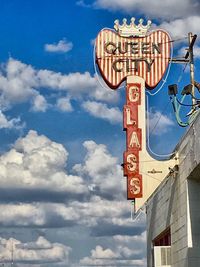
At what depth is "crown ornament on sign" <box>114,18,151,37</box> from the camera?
1379 inches

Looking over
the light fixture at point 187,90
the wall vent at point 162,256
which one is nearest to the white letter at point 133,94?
the light fixture at point 187,90

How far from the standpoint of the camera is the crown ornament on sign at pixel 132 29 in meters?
35.0

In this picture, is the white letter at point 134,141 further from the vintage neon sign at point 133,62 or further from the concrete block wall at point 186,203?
the concrete block wall at point 186,203

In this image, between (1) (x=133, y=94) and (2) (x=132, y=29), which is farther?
(2) (x=132, y=29)

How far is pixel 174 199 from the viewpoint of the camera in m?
27.8

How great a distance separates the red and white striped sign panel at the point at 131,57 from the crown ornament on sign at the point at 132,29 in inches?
10.6

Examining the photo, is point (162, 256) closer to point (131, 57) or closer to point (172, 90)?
point (172, 90)

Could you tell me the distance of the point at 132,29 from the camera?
1389 inches

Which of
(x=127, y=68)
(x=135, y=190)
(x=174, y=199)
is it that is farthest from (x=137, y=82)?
(x=174, y=199)

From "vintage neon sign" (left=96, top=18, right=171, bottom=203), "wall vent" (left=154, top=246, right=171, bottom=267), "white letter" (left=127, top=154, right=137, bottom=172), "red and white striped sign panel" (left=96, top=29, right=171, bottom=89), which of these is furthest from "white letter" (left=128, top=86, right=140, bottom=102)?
"wall vent" (left=154, top=246, right=171, bottom=267)

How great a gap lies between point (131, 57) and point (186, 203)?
A: 11251 mm

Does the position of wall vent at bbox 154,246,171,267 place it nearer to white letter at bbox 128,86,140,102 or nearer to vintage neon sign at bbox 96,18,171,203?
vintage neon sign at bbox 96,18,171,203

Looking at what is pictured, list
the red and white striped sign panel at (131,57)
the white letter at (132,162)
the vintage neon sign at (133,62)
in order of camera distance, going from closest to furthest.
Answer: the white letter at (132,162) < the vintage neon sign at (133,62) < the red and white striped sign panel at (131,57)

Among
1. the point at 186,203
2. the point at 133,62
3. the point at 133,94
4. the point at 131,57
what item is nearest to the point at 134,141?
the point at 133,94
